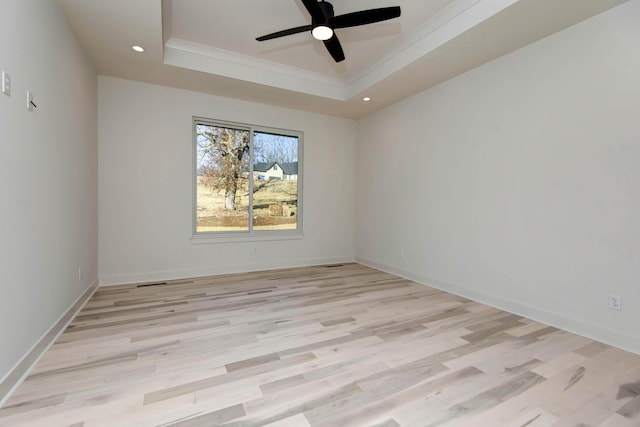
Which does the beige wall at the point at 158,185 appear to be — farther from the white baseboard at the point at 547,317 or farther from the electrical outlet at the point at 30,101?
the white baseboard at the point at 547,317

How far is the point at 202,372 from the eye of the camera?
193cm

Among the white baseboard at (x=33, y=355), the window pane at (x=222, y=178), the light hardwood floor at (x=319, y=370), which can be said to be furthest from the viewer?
the window pane at (x=222, y=178)

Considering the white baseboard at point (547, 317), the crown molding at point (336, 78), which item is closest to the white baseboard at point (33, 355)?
the crown molding at point (336, 78)

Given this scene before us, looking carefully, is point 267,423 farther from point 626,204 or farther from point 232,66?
point 232,66

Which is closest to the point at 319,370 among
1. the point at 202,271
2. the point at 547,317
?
the point at 547,317

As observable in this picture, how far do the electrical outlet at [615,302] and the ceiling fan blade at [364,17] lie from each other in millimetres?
2844

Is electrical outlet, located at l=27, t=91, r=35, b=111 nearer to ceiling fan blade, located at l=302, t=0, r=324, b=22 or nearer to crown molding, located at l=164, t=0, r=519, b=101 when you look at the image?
crown molding, located at l=164, t=0, r=519, b=101

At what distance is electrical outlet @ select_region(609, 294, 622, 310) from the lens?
236 centimetres

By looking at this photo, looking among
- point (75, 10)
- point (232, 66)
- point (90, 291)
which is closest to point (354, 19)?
point (232, 66)

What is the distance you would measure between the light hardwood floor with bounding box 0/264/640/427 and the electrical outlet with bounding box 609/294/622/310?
331mm

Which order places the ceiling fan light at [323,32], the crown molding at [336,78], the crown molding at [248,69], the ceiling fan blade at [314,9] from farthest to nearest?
1. the crown molding at [248,69]
2. the crown molding at [336,78]
3. the ceiling fan light at [323,32]
4. the ceiling fan blade at [314,9]

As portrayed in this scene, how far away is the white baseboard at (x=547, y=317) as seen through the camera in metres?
2.32

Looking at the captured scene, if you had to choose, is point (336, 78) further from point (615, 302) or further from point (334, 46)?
point (615, 302)

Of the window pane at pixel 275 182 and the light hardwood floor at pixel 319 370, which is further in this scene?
the window pane at pixel 275 182
